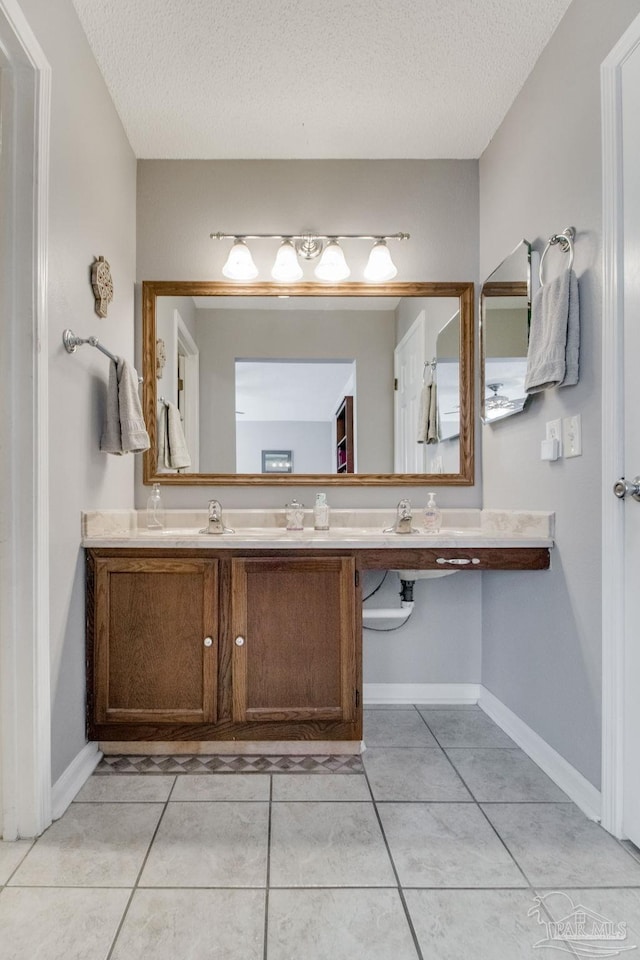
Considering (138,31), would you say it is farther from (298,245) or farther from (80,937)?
(80,937)

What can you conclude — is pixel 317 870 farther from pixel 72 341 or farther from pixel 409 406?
pixel 409 406

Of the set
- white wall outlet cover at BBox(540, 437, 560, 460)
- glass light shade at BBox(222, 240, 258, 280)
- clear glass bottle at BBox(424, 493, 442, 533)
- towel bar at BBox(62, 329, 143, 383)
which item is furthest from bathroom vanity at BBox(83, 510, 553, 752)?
glass light shade at BBox(222, 240, 258, 280)

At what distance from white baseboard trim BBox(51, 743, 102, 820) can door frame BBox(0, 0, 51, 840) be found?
0.29 feet

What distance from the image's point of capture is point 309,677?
1955 mm

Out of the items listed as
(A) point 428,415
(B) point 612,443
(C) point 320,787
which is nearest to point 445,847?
(C) point 320,787

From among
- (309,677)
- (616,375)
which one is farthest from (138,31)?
(309,677)

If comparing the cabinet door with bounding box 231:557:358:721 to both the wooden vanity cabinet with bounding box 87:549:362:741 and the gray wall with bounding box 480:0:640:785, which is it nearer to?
the wooden vanity cabinet with bounding box 87:549:362:741

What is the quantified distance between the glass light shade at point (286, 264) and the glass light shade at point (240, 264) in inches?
3.9

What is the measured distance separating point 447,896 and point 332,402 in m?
1.77

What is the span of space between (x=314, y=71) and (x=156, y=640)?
6.84 feet

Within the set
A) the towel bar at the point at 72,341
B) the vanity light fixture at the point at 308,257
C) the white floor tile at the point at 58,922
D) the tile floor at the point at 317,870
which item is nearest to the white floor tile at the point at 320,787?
the tile floor at the point at 317,870

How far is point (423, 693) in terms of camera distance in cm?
252

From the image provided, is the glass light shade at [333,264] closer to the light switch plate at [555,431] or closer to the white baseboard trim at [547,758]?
the light switch plate at [555,431]

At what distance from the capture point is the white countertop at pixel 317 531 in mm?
1942
